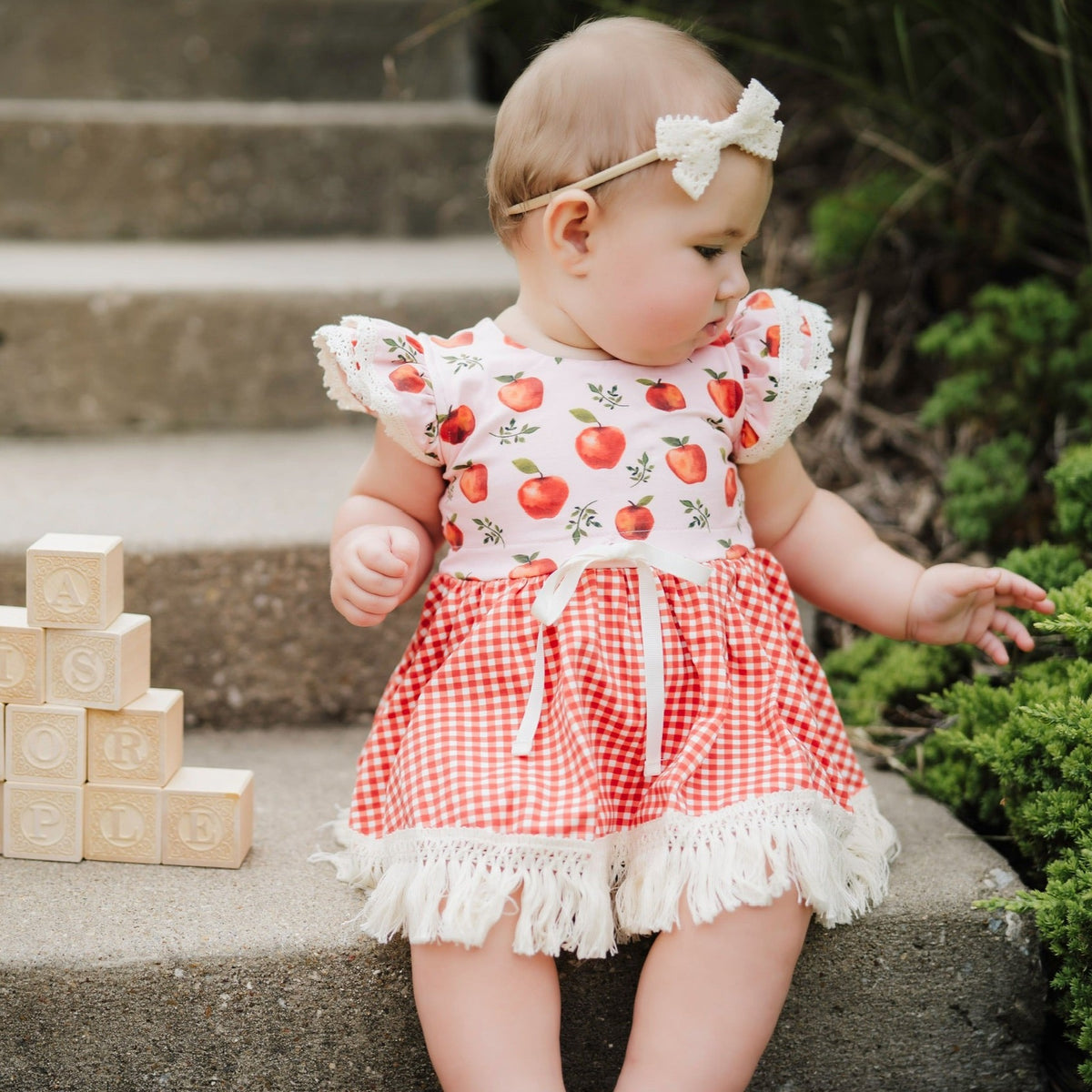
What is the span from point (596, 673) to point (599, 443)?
24cm

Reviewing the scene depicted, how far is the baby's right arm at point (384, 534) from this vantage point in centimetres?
120

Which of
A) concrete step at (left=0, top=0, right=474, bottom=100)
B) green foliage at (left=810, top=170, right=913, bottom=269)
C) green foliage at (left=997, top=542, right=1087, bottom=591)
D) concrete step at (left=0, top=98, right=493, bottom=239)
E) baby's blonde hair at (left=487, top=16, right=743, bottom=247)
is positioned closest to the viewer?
baby's blonde hair at (left=487, top=16, right=743, bottom=247)

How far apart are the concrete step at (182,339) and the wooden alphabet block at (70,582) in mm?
860

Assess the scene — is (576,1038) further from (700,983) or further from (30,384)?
(30,384)

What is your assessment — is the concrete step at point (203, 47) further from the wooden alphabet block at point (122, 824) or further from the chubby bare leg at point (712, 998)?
the chubby bare leg at point (712, 998)

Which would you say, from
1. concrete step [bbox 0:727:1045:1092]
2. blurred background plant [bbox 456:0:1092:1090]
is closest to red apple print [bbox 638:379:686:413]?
blurred background plant [bbox 456:0:1092:1090]

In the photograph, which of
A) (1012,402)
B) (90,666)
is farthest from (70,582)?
(1012,402)

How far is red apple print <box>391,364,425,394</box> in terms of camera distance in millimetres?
1246

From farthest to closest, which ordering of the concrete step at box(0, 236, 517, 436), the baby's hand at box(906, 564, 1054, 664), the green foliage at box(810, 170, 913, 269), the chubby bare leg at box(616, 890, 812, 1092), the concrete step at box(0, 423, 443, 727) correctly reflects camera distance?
the green foliage at box(810, 170, 913, 269)
the concrete step at box(0, 236, 517, 436)
the concrete step at box(0, 423, 443, 727)
the baby's hand at box(906, 564, 1054, 664)
the chubby bare leg at box(616, 890, 812, 1092)

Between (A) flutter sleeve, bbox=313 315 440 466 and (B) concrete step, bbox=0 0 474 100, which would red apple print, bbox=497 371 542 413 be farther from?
(B) concrete step, bbox=0 0 474 100

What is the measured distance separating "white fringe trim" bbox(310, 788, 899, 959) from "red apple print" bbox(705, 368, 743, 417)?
0.43m

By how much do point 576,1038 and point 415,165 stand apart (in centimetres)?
182

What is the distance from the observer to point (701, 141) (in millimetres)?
1141

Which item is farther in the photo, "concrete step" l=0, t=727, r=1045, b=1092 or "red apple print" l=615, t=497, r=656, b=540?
"red apple print" l=615, t=497, r=656, b=540
